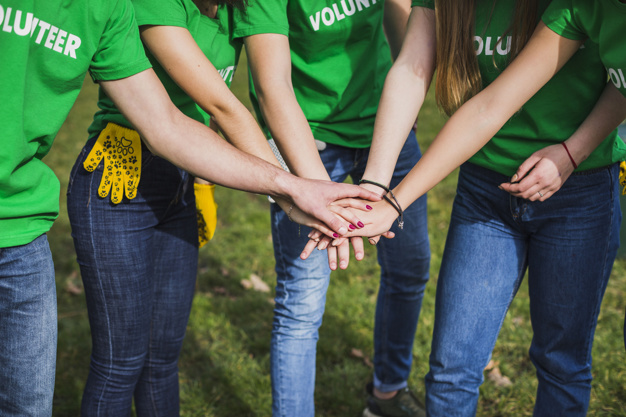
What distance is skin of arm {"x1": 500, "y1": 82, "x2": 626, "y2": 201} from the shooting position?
2.02 metres

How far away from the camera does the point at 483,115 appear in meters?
2.11

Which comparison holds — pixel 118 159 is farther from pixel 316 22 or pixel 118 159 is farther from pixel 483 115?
pixel 483 115

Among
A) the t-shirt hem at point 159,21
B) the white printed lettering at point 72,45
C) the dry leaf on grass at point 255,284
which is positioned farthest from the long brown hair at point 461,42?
the dry leaf on grass at point 255,284

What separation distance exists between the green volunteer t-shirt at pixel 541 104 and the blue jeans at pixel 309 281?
0.66 meters

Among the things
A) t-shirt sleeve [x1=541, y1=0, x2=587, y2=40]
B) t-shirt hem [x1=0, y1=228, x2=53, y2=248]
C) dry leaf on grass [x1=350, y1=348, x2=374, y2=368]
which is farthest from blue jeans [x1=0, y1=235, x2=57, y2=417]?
dry leaf on grass [x1=350, y1=348, x2=374, y2=368]

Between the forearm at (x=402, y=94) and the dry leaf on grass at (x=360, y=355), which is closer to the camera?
the forearm at (x=402, y=94)

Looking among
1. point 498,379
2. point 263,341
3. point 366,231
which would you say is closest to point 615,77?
point 366,231

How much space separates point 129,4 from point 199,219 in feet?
3.50

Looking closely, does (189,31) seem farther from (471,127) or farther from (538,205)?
(538,205)

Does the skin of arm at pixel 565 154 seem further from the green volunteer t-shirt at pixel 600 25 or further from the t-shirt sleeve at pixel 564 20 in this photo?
the t-shirt sleeve at pixel 564 20

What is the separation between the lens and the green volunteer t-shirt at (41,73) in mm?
1646

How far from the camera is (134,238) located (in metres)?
2.26

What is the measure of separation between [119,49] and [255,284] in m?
2.72

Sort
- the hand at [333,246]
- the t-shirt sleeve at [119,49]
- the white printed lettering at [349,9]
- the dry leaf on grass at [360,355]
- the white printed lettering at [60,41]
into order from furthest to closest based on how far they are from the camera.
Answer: the dry leaf on grass at [360,355] → the white printed lettering at [349,9] → the hand at [333,246] → the t-shirt sleeve at [119,49] → the white printed lettering at [60,41]
